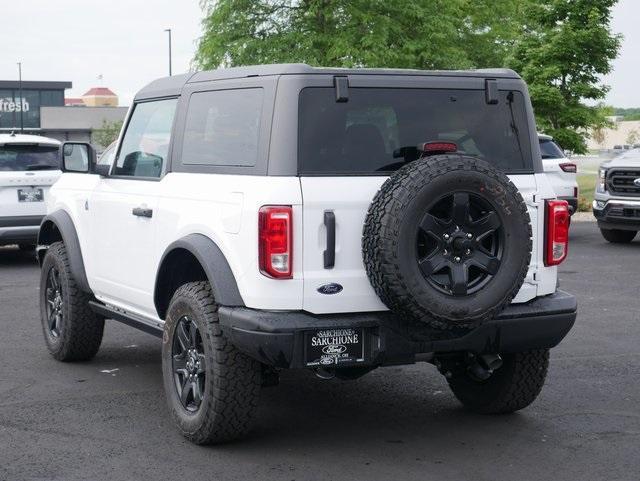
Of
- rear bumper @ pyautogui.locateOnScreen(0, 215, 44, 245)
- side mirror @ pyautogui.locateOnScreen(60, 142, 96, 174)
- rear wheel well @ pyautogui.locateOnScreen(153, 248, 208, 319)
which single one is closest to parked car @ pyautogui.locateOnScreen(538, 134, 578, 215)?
rear bumper @ pyautogui.locateOnScreen(0, 215, 44, 245)

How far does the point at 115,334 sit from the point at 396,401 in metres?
3.24

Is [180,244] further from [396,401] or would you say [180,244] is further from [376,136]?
[396,401]

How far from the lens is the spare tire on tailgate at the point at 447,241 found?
519 centimetres

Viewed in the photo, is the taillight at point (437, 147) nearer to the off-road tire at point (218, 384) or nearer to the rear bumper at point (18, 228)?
the off-road tire at point (218, 384)

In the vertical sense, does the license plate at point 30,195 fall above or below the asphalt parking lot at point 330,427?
above

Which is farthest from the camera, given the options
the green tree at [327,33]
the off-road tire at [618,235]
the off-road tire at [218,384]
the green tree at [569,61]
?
the green tree at [327,33]

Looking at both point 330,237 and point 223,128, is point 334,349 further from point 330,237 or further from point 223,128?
point 223,128

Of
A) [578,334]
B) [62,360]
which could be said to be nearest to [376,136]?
[62,360]

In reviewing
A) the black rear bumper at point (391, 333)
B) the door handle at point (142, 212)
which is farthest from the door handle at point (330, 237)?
the door handle at point (142, 212)

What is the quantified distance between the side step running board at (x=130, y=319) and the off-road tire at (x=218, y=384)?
896 mm

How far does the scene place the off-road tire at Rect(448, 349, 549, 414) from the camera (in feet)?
20.5

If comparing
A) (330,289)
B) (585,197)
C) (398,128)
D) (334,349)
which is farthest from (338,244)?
(585,197)

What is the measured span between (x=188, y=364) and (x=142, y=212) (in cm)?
105

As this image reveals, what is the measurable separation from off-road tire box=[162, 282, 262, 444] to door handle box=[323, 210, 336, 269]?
67 cm
